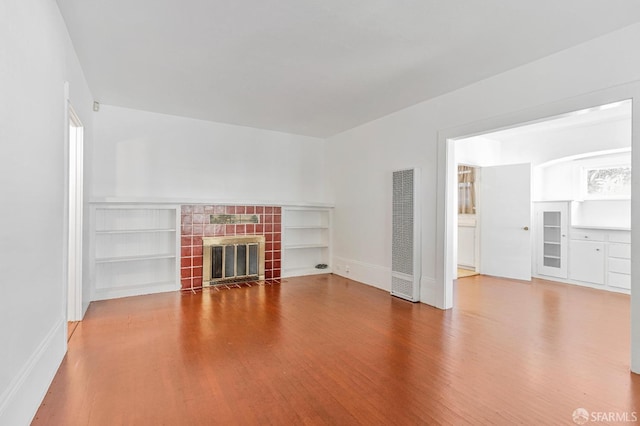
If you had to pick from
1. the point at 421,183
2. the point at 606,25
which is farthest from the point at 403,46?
the point at 421,183

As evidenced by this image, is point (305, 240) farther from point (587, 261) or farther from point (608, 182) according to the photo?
point (608, 182)

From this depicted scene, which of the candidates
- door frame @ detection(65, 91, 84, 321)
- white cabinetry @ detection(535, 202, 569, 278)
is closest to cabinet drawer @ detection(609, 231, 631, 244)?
white cabinetry @ detection(535, 202, 569, 278)

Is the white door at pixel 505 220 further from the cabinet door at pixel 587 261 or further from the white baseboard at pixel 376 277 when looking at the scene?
the white baseboard at pixel 376 277

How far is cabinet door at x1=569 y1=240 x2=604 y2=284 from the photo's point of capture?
5164 mm

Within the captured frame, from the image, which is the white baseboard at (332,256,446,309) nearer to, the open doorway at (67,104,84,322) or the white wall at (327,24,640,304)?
the white wall at (327,24,640,304)

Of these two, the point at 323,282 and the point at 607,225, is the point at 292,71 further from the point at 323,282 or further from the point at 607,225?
the point at 607,225

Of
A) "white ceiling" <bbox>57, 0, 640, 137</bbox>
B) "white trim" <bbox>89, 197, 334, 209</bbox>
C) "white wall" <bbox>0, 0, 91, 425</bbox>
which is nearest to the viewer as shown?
"white wall" <bbox>0, 0, 91, 425</bbox>

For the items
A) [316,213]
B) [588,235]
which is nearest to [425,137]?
[316,213]

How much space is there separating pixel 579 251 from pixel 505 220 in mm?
1171

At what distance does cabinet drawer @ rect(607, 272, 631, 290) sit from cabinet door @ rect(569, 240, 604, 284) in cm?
11

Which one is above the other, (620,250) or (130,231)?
(130,231)

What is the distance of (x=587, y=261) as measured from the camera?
209 inches

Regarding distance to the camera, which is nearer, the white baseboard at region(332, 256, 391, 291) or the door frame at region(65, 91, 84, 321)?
the door frame at region(65, 91, 84, 321)

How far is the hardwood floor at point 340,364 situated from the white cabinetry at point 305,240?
5.64 feet
